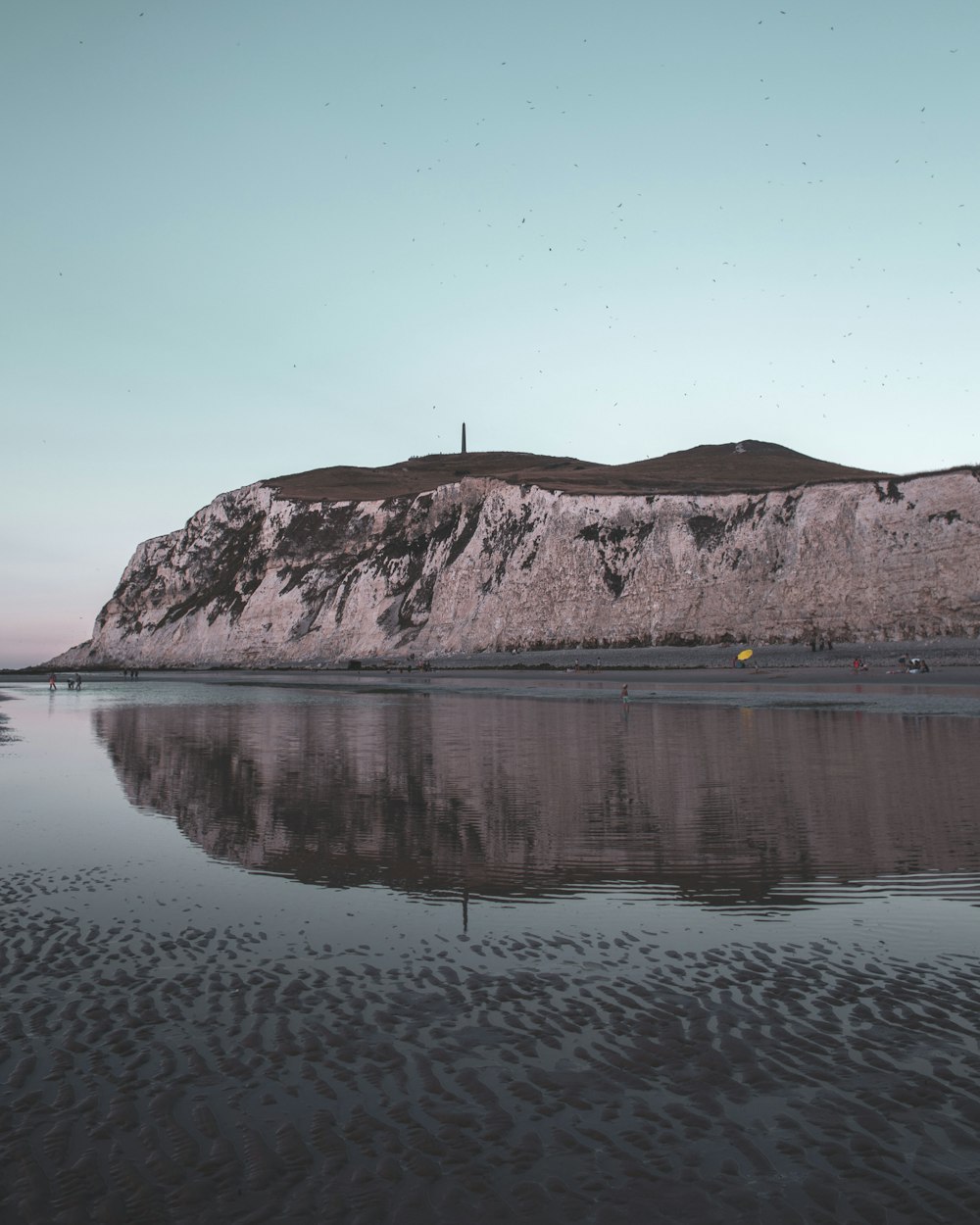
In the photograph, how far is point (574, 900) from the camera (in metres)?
9.43

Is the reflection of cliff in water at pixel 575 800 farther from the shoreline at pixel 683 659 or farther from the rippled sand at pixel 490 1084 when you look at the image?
the shoreline at pixel 683 659

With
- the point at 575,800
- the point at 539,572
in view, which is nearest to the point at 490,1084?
the point at 575,800

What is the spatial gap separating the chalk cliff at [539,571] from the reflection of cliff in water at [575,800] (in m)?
43.4

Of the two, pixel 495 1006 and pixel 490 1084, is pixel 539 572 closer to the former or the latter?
pixel 495 1006

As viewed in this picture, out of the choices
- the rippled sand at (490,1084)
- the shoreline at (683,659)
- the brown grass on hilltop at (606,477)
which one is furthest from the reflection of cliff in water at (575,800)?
the brown grass on hilltop at (606,477)

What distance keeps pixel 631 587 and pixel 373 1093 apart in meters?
78.3

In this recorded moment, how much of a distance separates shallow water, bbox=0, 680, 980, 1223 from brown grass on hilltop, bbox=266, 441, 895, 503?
72.2 meters

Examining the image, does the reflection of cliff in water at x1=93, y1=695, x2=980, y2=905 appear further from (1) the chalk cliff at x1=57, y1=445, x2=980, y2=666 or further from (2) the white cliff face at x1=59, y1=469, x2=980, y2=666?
(1) the chalk cliff at x1=57, y1=445, x2=980, y2=666

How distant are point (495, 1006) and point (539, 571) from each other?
271 feet

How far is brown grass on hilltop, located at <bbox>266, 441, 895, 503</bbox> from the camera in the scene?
99688 mm

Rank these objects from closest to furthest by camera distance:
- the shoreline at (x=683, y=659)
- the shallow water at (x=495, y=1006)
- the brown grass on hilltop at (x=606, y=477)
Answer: the shallow water at (x=495, y=1006) → the shoreline at (x=683, y=659) → the brown grass on hilltop at (x=606, y=477)

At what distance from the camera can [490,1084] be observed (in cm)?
529

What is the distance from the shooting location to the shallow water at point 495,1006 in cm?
434

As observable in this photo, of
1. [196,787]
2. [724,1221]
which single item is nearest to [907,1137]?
[724,1221]
